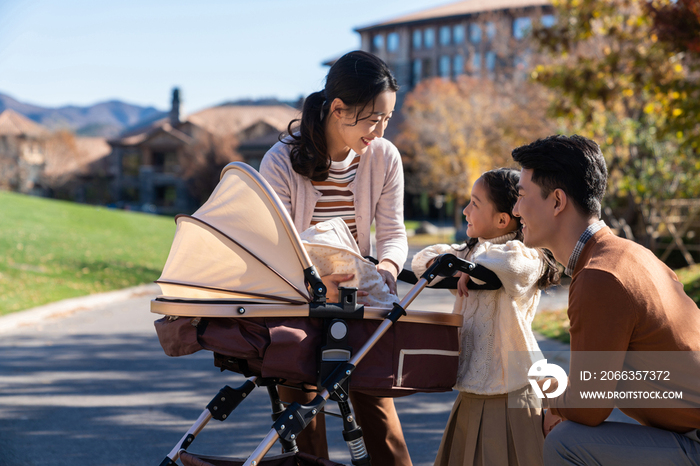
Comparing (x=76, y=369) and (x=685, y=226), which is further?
(x=685, y=226)

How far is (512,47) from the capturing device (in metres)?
32.0

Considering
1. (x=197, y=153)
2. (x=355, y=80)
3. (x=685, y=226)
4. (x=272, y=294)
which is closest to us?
(x=272, y=294)

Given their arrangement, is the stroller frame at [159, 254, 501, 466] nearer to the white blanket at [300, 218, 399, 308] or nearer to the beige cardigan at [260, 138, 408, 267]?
the white blanket at [300, 218, 399, 308]

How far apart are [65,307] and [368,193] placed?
7990mm

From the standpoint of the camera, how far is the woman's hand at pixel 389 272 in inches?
100

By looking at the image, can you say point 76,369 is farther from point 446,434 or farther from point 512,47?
point 512,47

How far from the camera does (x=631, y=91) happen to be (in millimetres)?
9164

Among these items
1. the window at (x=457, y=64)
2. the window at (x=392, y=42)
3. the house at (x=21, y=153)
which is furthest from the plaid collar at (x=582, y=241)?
the window at (x=392, y=42)

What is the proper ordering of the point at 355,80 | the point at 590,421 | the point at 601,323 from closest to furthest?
the point at 601,323 < the point at 590,421 < the point at 355,80

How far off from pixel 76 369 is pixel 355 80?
183 inches

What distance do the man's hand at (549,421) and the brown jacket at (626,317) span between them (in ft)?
0.97

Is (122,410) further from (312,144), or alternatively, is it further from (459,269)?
(459,269)

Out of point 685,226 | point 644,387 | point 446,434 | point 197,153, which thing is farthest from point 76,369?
point 197,153

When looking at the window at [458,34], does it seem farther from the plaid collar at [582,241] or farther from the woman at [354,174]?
the plaid collar at [582,241]
